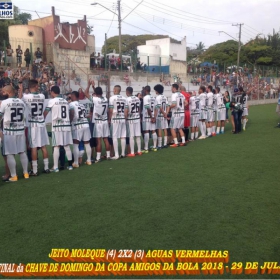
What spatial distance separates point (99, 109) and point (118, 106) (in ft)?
1.86

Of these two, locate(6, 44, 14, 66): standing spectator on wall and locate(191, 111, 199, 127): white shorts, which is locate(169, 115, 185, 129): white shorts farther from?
locate(6, 44, 14, 66): standing spectator on wall

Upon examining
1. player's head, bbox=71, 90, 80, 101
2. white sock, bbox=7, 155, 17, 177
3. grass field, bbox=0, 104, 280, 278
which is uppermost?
player's head, bbox=71, 90, 80, 101

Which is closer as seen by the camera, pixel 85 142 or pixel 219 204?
pixel 219 204

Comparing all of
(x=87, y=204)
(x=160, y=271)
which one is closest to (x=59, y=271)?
(x=160, y=271)

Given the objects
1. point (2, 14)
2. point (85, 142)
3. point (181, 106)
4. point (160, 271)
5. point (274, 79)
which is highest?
point (2, 14)

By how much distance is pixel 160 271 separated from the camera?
134 inches

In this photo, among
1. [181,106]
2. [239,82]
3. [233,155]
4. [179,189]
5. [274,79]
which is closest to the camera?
[179,189]

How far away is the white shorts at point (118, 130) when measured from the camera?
8.73 metres

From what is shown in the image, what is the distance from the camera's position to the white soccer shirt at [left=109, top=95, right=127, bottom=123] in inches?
337

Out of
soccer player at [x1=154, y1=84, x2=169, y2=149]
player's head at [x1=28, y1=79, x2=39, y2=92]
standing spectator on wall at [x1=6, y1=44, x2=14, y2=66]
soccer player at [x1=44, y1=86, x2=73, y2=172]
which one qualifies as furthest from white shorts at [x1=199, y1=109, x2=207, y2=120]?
Result: standing spectator on wall at [x1=6, y1=44, x2=14, y2=66]

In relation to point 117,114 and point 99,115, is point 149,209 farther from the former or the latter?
point 117,114

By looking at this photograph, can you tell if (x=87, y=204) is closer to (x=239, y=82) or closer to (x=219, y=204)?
(x=219, y=204)

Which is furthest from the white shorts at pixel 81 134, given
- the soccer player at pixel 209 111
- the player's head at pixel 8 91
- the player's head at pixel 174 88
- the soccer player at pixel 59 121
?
the soccer player at pixel 209 111

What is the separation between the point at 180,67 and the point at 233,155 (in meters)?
25.7
